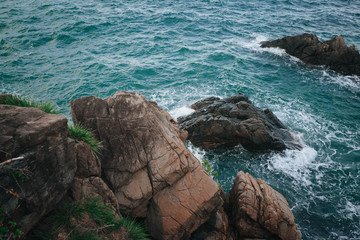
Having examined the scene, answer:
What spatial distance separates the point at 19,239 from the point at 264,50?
3130cm

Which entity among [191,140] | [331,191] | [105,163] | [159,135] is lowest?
[331,191]

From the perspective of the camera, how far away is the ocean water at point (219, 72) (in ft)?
47.6

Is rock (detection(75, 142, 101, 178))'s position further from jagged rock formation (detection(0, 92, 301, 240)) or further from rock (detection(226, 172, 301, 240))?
rock (detection(226, 172, 301, 240))

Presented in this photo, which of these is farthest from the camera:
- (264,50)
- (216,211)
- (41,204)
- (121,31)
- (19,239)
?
(121,31)

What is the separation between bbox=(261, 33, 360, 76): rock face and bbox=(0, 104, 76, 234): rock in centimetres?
2929

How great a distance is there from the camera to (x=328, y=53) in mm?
25875

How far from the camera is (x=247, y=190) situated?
10.2 m

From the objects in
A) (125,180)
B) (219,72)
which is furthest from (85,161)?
(219,72)

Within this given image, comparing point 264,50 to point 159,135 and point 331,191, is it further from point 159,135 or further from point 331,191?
point 159,135

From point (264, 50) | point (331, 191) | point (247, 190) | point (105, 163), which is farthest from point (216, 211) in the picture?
point (264, 50)

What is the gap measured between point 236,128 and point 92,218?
11.3 metres

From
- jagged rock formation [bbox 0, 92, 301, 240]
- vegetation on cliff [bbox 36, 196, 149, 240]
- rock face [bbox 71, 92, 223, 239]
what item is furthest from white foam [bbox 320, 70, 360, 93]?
vegetation on cliff [bbox 36, 196, 149, 240]

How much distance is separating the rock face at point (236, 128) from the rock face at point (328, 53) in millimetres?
14577

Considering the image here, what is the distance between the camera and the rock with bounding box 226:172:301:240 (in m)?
9.45
